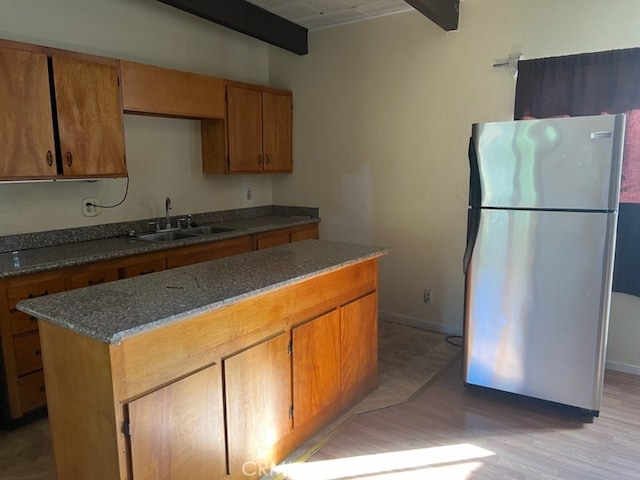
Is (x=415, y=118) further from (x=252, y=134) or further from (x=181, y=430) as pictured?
(x=181, y=430)

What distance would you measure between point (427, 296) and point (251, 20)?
2828mm

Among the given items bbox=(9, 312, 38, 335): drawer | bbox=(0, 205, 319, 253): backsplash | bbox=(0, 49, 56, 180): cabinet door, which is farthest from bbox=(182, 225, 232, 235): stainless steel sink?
bbox=(9, 312, 38, 335): drawer

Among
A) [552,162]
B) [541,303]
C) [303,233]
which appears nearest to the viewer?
[552,162]

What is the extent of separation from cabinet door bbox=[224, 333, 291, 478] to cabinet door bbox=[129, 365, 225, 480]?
0.23 feet

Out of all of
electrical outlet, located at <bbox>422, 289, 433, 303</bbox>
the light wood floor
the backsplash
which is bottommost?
the light wood floor

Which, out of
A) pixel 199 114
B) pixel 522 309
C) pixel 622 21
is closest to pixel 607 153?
pixel 522 309

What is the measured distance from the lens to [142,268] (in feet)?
9.86

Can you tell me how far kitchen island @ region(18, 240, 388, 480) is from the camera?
1.47 metres

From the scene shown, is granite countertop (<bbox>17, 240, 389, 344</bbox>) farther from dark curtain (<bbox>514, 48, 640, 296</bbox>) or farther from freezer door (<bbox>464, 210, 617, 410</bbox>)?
dark curtain (<bbox>514, 48, 640, 296</bbox>)

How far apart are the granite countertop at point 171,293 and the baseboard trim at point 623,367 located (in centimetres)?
212

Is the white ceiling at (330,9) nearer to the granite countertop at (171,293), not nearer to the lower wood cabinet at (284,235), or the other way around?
the lower wood cabinet at (284,235)

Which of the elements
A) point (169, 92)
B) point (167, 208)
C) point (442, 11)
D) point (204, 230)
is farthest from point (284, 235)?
point (442, 11)

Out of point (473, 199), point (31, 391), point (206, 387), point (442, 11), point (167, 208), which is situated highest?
point (442, 11)

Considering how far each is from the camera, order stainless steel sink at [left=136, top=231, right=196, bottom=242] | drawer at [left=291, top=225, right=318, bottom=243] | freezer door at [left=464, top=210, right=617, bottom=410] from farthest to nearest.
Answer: drawer at [left=291, top=225, right=318, bottom=243] < stainless steel sink at [left=136, top=231, right=196, bottom=242] < freezer door at [left=464, top=210, right=617, bottom=410]
